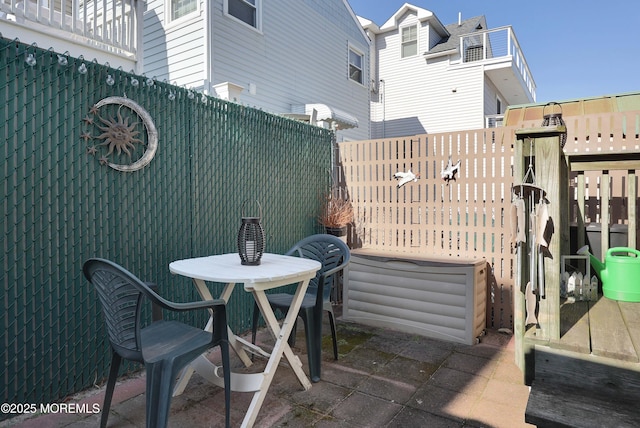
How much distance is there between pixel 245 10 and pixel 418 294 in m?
5.89

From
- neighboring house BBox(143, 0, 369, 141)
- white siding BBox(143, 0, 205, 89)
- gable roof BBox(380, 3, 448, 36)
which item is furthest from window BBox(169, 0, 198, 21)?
gable roof BBox(380, 3, 448, 36)

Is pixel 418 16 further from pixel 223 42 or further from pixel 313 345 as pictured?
pixel 313 345

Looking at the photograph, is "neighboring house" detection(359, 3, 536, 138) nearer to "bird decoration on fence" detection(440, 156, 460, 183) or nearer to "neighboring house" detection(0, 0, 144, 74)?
"bird decoration on fence" detection(440, 156, 460, 183)

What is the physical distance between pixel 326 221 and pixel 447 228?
1.38 meters

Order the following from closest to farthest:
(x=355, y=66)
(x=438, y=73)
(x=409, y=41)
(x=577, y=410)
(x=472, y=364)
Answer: (x=577, y=410) < (x=472, y=364) < (x=355, y=66) < (x=438, y=73) < (x=409, y=41)

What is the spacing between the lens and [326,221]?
4.53m

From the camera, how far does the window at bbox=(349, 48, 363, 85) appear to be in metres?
9.88

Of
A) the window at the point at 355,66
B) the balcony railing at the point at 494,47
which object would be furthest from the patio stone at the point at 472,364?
the balcony railing at the point at 494,47

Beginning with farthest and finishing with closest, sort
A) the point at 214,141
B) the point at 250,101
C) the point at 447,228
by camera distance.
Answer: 1. the point at 250,101
2. the point at 447,228
3. the point at 214,141

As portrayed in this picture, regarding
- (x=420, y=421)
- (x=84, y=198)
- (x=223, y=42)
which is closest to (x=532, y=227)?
(x=420, y=421)

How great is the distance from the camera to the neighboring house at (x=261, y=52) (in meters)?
6.07

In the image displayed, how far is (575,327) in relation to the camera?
2271 millimetres

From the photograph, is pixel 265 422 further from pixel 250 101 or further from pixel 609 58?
pixel 609 58

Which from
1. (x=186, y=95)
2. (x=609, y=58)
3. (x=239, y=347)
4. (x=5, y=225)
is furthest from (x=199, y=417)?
(x=609, y=58)
